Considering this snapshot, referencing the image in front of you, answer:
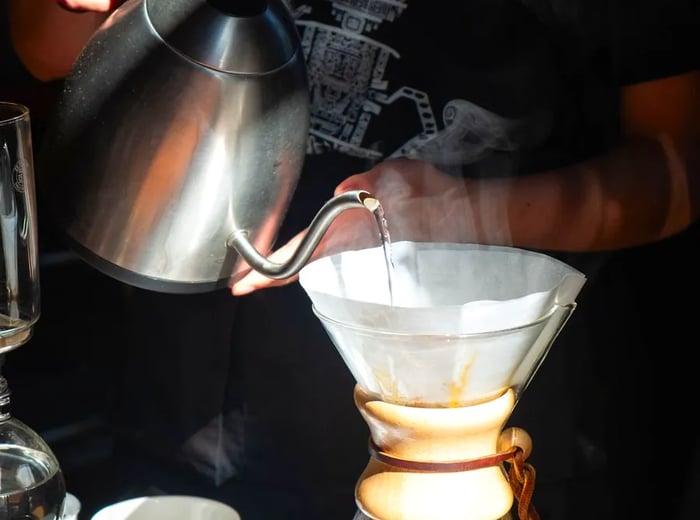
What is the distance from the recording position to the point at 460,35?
0.91 m

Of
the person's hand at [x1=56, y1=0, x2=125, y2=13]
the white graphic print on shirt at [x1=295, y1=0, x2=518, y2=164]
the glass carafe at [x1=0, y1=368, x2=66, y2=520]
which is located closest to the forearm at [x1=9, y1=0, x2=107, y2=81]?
the person's hand at [x1=56, y1=0, x2=125, y2=13]

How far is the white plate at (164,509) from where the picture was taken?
0.91m

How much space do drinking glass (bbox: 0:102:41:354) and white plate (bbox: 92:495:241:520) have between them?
7.0 inches

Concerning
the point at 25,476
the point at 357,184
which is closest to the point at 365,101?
the point at 357,184

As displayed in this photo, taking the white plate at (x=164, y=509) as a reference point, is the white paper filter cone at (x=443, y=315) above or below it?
above

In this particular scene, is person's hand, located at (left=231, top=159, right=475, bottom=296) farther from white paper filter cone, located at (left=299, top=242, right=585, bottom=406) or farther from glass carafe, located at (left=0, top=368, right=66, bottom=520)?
glass carafe, located at (left=0, top=368, right=66, bottom=520)

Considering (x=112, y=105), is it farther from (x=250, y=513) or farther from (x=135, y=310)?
(x=250, y=513)

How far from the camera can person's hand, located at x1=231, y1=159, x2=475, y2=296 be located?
93cm

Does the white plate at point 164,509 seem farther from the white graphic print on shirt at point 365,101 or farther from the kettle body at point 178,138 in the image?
the white graphic print on shirt at point 365,101

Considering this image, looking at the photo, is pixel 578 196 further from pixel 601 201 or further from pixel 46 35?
pixel 46 35

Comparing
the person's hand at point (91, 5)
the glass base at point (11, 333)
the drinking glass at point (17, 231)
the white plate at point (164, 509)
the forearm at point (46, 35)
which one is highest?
the person's hand at point (91, 5)

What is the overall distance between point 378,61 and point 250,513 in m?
0.53

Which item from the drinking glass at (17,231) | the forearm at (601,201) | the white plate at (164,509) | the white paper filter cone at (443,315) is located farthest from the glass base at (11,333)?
the forearm at (601,201)

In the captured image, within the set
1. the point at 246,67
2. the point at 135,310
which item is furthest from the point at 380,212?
the point at 135,310
